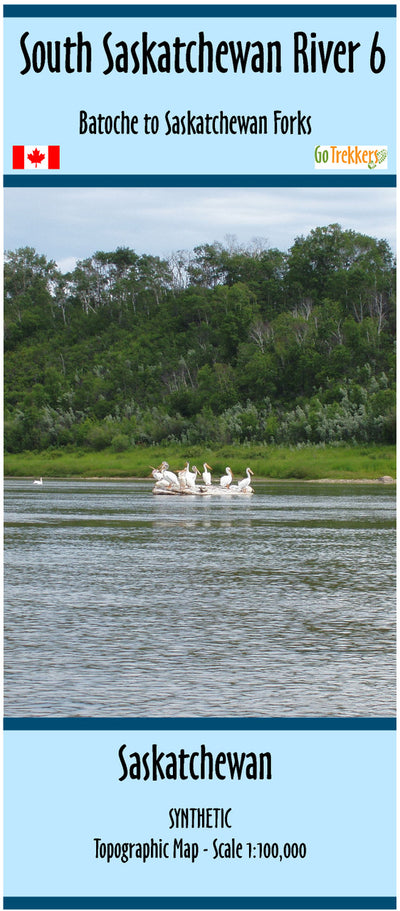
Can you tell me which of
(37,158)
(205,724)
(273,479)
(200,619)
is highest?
(37,158)

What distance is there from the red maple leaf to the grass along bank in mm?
60257

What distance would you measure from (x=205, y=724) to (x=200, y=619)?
680 cm

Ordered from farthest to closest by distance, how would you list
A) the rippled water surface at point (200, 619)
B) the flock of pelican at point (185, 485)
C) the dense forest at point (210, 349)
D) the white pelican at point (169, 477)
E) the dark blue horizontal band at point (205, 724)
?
1. the dense forest at point (210, 349)
2. the white pelican at point (169, 477)
3. the flock of pelican at point (185, 485)
4. the rippled water surface at point (200, 619)
5. the dark blue horizontal band at point (205, 724)

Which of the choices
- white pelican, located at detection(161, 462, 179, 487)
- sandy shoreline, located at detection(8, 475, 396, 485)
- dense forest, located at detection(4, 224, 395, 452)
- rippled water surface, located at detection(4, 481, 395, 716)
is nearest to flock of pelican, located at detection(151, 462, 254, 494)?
white pelican, located at detection(161, 462, 179, 487)

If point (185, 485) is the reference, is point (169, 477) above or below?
above

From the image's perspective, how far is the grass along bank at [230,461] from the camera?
72.6 metres

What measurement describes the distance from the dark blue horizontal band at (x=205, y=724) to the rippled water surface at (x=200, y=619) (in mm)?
421

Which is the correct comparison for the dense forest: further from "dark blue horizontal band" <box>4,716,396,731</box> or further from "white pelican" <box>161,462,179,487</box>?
"dark blue horizontal band" <box>4,716,396,731</box>

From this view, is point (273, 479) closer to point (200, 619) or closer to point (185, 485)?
point (185, 485)

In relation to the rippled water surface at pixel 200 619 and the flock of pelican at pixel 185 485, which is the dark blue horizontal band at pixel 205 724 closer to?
the rippled water surface at pixel 200 619

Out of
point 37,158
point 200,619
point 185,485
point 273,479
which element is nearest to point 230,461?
point 273,479

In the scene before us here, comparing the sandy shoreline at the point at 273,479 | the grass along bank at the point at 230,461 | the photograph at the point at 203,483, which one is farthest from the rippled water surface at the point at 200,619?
the grass along bank at the point at 230,461

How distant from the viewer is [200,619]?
55.7 feet

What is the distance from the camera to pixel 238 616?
17203 millimetres
